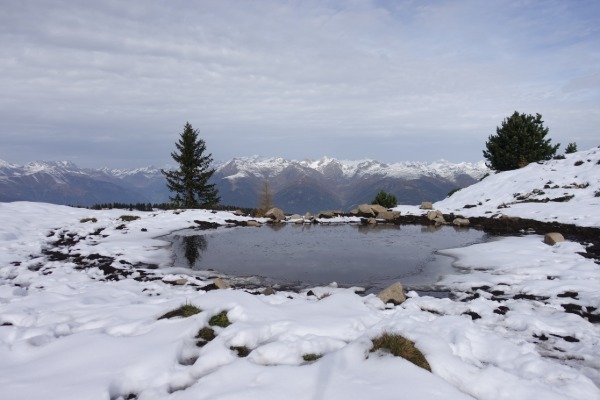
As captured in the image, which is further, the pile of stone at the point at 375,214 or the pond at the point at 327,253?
the pile of stone at the point at 375,214

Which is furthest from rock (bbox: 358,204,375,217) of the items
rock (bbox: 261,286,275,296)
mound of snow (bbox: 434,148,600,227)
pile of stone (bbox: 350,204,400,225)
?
rock (bbox: 261,286,275,296)

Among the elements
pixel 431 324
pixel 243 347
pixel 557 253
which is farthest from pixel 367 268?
pixel 243 347

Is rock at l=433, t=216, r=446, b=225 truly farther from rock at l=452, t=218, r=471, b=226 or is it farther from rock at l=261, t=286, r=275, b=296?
rock at l=261, t=286, r=275, b=296

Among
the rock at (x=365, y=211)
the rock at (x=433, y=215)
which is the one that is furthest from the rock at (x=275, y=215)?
the rock at (x=433, y=215)

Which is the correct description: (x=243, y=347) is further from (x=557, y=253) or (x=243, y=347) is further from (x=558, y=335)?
(x=557, y=253)

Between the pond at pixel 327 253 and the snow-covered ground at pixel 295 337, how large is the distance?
1728 mm

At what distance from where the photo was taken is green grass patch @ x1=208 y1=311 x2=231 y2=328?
299 inches

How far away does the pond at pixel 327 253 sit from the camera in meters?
13.6

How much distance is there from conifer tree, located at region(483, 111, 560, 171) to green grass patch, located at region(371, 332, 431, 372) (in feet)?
144

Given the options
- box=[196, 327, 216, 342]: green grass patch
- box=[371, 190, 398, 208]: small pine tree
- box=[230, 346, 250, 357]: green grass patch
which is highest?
box=[371, 190, 398, 208]: small pine tree

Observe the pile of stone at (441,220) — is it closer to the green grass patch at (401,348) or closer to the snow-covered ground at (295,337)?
the snow-covered ground at (295,337)

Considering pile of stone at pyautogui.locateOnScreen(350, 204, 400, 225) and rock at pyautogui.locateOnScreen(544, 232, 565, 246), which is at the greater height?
pile of stone at pyautogui.locateOnScreen(350, 204, 400, 225)

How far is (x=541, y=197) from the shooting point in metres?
29.4

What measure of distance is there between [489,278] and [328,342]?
852 cm
